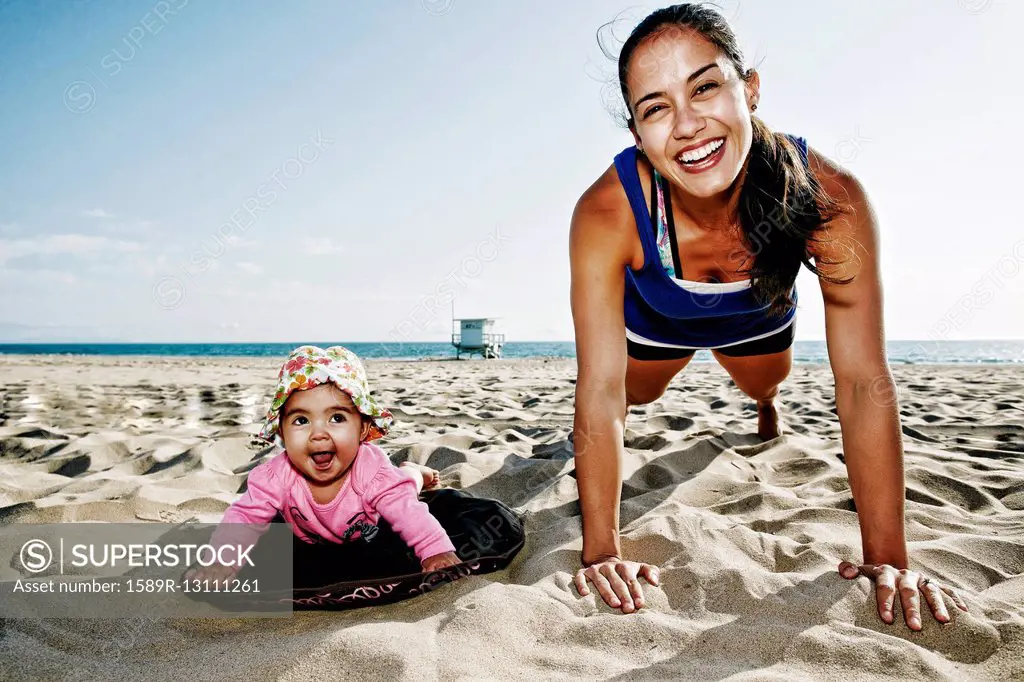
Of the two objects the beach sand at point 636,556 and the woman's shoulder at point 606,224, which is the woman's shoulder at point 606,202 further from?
the beach sand at point 636,556

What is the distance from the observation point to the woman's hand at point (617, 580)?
158cm

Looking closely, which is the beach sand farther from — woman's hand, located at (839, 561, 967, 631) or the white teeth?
the white teeth

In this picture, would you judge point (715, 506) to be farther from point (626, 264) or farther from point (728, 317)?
point (626, 264)

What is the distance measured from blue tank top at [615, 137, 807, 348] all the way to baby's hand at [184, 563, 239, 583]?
5.67 ft

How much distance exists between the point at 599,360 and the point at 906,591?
1031mm

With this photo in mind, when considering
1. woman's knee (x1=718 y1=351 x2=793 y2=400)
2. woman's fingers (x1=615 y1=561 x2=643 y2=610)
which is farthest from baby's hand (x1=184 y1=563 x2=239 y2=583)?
woman's knee (x1=718 y1=351 x2=793 y2=400)

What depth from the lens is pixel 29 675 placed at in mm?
1300

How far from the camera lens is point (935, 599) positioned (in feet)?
4.80

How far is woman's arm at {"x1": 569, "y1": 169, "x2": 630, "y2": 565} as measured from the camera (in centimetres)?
186

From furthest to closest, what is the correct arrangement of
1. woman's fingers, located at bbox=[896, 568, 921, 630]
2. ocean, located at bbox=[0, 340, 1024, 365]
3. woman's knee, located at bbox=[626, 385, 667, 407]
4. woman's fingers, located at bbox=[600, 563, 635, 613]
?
ocean, located at bbox=[0, 340, 1024, 365] < woman's knee, located at bbox=[626, 385, 667, 407] < woman's fingers, located at bbox=[600, 563, 635, 613] < woman's fingers, located at bbox=[896, 568, 921, 630]

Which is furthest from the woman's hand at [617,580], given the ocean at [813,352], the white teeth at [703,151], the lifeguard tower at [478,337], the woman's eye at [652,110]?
the lifeguard tower at [478,337]

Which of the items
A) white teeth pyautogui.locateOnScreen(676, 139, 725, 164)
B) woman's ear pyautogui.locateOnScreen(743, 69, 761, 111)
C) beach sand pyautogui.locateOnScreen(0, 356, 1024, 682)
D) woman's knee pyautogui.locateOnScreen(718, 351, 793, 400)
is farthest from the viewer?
woman's knee pyautogui.locateOnScreen(718, 351, 793, 400)

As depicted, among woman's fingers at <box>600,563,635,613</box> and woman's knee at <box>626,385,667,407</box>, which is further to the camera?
woman's knee at <box>626,385,667,407</box>

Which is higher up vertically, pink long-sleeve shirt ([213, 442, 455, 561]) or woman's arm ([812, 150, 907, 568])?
woman's arm ([812, 150, 907, 568])
